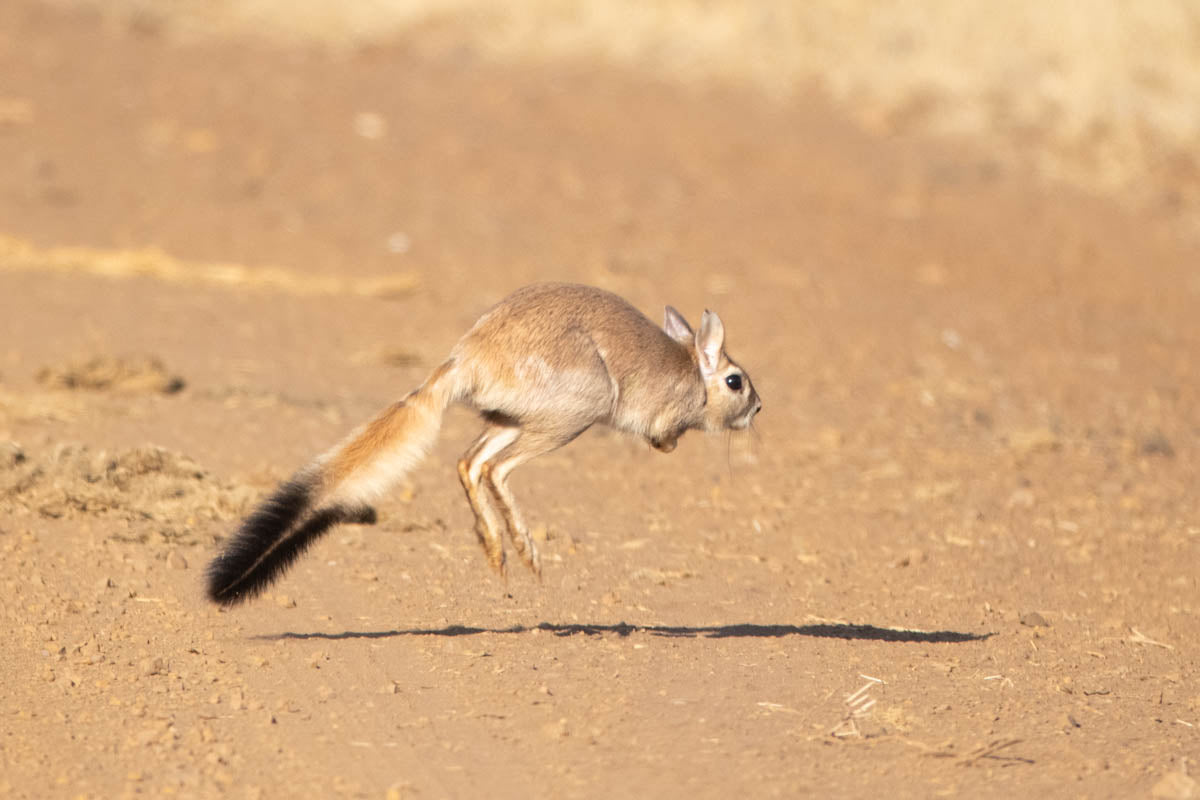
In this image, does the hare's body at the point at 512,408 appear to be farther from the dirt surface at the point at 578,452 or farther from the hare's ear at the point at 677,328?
the dirt surface at the point at 578,452

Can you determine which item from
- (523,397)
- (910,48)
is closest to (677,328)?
(523,397)

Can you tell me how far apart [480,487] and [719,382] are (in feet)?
3.90

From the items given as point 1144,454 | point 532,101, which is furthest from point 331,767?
point 532,101

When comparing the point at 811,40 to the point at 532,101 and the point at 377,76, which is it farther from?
the point at 377,76

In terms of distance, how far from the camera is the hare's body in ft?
16.7

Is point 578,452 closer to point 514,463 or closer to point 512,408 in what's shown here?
point 514,463

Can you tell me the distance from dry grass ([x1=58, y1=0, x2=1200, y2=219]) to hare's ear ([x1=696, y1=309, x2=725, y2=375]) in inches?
474

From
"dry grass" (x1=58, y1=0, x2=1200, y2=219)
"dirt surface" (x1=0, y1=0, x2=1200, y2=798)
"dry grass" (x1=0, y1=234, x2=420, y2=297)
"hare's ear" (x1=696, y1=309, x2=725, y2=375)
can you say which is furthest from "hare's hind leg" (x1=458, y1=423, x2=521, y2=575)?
"dry grass" (x1=58, y1=0, x2=1200, y2=219)

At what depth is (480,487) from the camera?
5566 millimetres

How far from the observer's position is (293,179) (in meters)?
14.8

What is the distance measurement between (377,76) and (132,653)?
1317 cm

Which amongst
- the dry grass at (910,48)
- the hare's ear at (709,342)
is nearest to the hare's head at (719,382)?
the hare's ear at (709,342)

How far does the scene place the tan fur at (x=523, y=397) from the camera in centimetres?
529

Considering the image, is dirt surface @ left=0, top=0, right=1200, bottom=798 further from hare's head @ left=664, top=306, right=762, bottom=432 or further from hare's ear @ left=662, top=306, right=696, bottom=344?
hare's ear @ left=662, top=306, right=696, bottom=344
